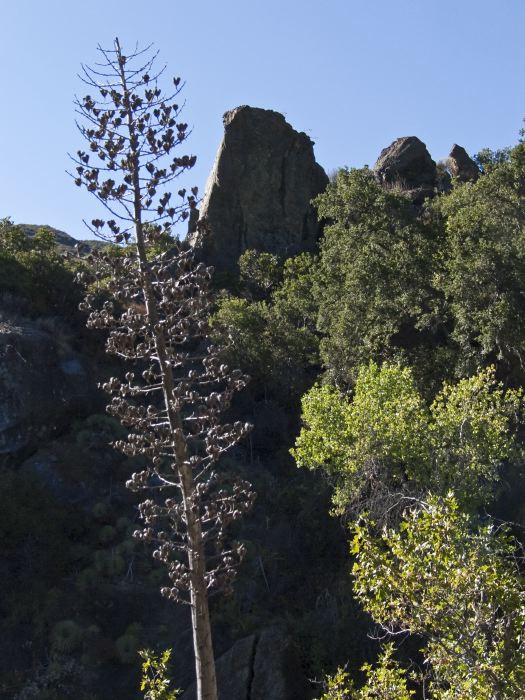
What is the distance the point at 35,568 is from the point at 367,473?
961 centimetres

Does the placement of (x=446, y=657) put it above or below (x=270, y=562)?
above

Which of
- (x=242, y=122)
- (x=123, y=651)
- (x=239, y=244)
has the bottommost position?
(x=123, y=651)

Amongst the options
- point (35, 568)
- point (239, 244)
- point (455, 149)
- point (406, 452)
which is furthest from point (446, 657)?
point (455, 149)

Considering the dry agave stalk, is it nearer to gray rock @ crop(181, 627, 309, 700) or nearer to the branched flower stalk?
the branched flower stalk

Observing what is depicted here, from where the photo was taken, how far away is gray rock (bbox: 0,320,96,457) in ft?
84.4

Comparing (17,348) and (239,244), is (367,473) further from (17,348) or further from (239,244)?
(239,244)

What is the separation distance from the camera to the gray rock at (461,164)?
142ft

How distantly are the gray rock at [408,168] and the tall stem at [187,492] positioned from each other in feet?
105

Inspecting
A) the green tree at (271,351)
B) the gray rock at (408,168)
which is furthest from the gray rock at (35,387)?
the gray rock at (408,168)

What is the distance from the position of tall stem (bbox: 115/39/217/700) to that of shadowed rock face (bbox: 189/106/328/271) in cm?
2951

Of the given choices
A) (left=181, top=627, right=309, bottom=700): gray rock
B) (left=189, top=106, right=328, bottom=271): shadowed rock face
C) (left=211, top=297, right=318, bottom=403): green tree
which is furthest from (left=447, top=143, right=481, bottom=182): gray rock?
Answer: (left=181, top=627, right=309, bottom=700): gray rock

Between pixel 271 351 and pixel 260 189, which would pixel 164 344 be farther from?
pixel 260 189

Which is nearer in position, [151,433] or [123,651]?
[151,433]

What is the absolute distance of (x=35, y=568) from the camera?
22.2 m
